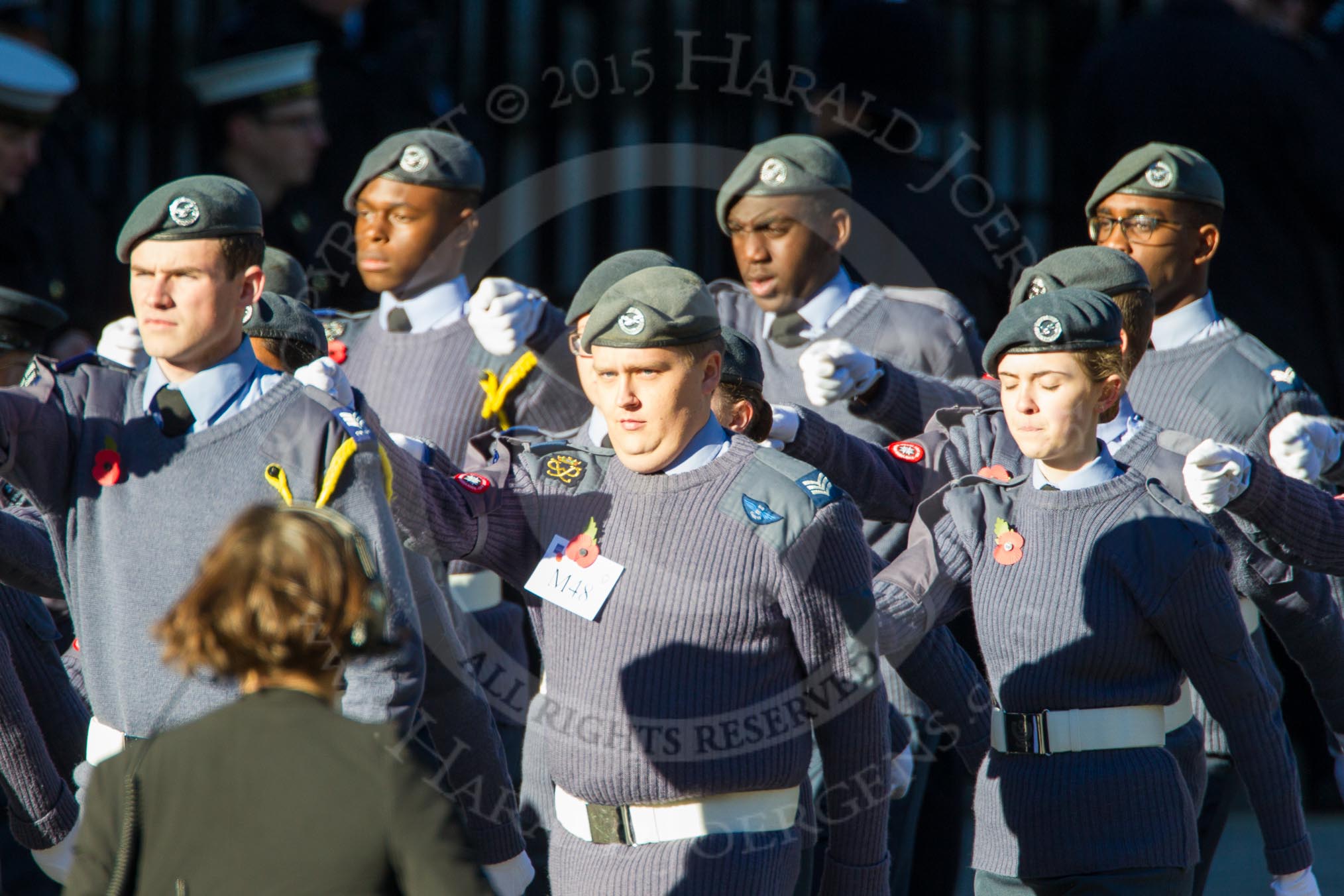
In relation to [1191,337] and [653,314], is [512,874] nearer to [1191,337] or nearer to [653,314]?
[653,314]

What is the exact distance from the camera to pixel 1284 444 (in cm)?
386

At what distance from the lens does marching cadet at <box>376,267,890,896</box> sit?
9.69 ft

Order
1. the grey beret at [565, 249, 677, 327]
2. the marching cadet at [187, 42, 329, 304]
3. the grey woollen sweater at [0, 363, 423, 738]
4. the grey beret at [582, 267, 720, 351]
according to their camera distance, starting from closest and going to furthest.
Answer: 1. the grey woollen sweater at [0, 363, 423, 738]
2. the grey beret at [582, 267, 720, 351]
3. the grey beret at [565, 249, 677, 327]
4. the marching cadet at [187, 42, 329, 304]

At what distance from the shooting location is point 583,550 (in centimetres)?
304

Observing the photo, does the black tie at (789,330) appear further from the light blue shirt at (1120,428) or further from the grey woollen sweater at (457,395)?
the light blue shirt at (1120,428)

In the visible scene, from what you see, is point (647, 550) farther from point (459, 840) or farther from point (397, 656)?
point (459, 840)

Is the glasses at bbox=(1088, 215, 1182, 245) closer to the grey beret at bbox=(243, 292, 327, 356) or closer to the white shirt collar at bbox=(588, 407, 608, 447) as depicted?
the white shirt collar at bbox=(588, 407, 608, 447)

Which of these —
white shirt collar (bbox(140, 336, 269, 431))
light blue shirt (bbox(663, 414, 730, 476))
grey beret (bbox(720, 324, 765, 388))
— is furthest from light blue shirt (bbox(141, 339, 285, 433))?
grey beret (bbox(720, 324, 765, 388))

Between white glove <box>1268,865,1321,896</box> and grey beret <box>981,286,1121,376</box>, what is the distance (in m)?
0.97

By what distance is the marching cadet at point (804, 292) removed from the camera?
15.2 ft

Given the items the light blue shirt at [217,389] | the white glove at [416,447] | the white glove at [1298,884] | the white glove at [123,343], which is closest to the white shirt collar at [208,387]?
the light blue shirt at [217,389]

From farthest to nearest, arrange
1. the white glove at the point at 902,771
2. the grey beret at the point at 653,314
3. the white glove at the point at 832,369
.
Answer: the white glove at the point at 902,771
the white glove at the point at 832,369
the grey beret at the point at 653,314

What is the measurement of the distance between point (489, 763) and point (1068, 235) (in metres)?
3.12

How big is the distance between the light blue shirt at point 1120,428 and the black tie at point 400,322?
5.71 feet
